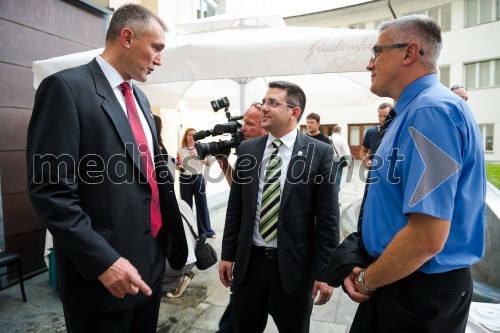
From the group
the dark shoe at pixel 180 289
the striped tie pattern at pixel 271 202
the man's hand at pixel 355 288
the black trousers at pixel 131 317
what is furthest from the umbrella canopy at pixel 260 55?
the dark shoe at pixel 180 289

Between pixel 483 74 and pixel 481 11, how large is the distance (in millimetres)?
3595

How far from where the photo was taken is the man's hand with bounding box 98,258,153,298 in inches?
51.1

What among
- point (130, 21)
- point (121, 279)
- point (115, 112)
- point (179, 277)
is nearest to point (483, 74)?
point (179, 277)

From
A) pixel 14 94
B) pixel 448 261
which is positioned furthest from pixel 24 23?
pixel 448 261

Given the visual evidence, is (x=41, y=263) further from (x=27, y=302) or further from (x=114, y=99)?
(x=114, y=99)

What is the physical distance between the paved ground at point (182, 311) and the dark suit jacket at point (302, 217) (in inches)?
50.5

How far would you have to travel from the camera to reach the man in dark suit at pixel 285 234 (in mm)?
2123

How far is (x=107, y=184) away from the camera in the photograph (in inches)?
58.0

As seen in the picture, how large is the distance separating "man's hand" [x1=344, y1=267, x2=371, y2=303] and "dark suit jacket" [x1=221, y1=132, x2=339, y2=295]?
63 centimetres

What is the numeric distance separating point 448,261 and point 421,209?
0.31 meters

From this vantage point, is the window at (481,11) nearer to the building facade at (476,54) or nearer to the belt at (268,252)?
the building facade at (476,54)

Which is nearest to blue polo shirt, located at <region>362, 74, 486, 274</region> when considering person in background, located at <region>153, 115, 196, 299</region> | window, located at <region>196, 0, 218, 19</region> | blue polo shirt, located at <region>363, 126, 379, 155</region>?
person in background, located at <region>153, 115, 196, 299</region>

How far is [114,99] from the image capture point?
1.56 metres

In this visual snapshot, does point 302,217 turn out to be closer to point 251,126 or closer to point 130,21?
point 251,126
